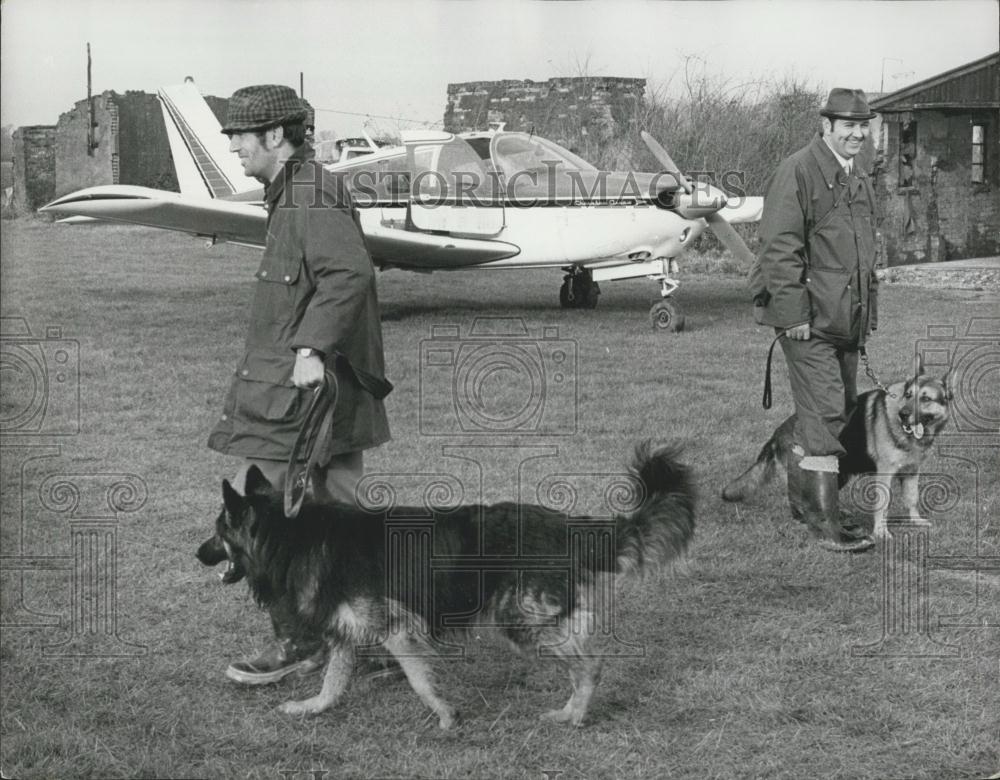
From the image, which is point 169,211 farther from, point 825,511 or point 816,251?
point 825,511

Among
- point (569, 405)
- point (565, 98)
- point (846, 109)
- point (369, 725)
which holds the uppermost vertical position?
point (565, 98)

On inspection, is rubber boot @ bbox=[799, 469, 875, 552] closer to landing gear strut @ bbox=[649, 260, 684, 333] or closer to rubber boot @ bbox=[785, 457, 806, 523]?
rubber boot @ bbox=[785, 457, 806, 523]

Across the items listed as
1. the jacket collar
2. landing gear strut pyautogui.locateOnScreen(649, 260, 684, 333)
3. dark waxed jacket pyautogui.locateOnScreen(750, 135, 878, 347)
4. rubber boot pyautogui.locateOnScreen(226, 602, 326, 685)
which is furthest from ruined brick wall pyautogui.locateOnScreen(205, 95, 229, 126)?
rubber boot pyautogui.locateOnScreen(226, 602, 326, 685)

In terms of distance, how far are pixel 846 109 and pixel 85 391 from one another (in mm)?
6052

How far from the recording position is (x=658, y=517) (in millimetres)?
3291

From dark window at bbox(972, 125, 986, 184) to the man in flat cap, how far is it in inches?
646

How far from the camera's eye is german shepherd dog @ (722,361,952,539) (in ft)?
16.4

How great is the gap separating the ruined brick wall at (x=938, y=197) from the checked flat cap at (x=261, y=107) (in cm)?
1483

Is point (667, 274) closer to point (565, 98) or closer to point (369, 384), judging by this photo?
point (565, 98)

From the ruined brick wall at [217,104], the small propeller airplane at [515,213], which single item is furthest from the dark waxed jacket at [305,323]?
the ruined brick wall at [217,104]

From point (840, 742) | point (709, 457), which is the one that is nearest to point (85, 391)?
point (709, 457)

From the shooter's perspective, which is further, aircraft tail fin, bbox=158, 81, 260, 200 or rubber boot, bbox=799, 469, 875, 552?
aircraft tail fin, bbox=158, 81, 260, 200

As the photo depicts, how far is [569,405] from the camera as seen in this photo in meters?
7.82

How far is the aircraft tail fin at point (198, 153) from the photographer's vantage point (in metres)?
14.3
